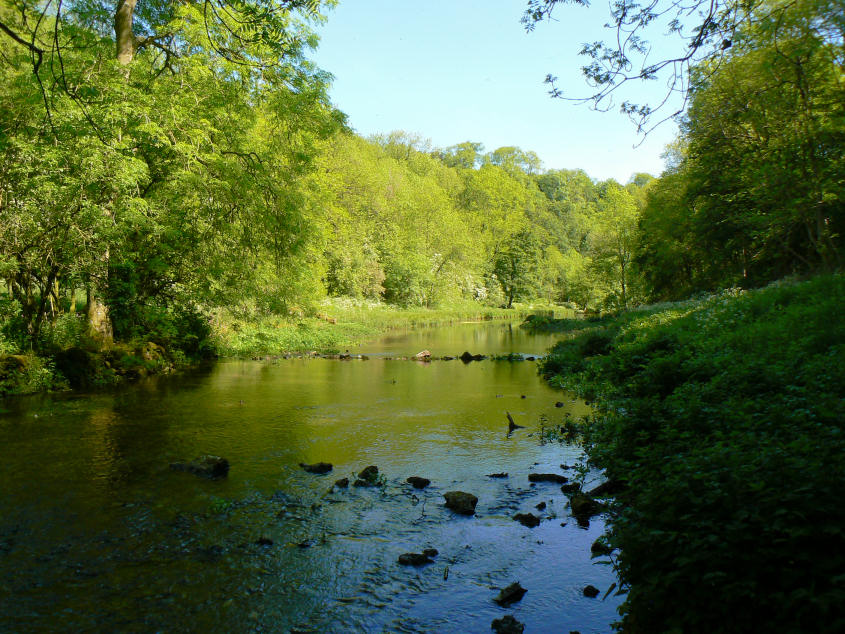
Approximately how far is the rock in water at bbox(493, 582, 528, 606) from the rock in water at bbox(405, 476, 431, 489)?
2986 mm

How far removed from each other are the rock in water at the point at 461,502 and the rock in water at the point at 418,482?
75 centimetres

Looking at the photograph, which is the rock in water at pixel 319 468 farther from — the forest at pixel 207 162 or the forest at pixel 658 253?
the forest at pixel 207 162

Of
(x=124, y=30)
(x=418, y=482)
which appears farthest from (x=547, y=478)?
(x=124, y=30)

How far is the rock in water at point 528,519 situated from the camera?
659 centimetres

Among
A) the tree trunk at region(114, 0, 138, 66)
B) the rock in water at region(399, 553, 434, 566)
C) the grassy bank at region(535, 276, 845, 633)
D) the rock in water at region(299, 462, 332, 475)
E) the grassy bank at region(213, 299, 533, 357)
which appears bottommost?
the rock in water at region(399, 553, 434, 566)

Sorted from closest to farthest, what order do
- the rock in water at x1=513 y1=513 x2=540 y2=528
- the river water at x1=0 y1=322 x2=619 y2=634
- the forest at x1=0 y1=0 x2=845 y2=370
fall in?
the river water at x1=0 y1=322 x2=619 y2=634, the rock in water at x1=513 y1=513 x2=540 y2=528, the forest at x1=0 y1=0 x2=845 y2=370

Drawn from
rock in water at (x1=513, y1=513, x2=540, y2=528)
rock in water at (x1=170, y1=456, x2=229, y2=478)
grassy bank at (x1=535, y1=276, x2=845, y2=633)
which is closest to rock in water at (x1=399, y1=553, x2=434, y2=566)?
rock in water at (x1=513, y1=513, x2=540, y2=528)

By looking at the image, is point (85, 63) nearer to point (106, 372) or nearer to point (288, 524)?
point (106, 372)

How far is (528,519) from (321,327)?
25.2 metres

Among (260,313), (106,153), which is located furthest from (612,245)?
(106,153)

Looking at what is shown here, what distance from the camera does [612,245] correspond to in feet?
161

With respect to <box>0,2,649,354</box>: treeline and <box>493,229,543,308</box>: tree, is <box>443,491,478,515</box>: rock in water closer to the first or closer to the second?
<box>0,2,649,354</box>: treeline

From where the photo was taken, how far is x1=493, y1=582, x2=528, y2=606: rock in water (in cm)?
498

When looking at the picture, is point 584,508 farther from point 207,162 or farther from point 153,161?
point 153,161
